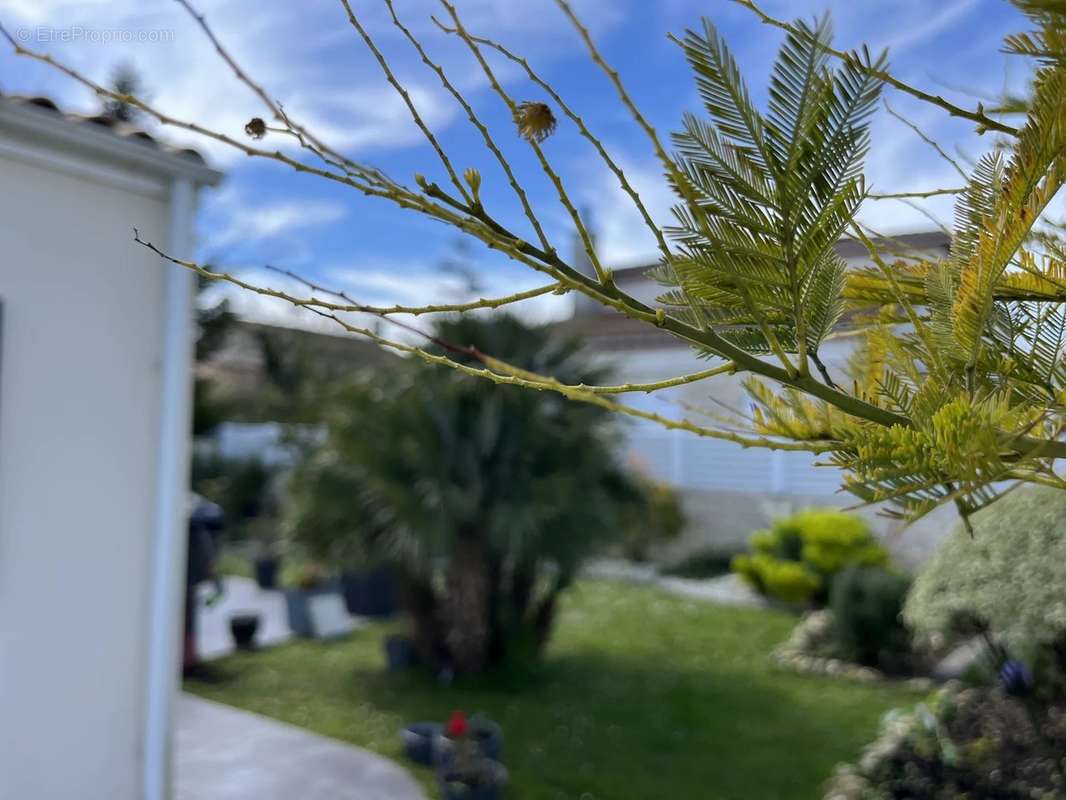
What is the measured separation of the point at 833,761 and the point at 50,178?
4933 millimetres

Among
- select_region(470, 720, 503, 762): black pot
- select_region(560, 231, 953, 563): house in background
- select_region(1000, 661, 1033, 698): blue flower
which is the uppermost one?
select_region(560, 231, 953, 563): house in background

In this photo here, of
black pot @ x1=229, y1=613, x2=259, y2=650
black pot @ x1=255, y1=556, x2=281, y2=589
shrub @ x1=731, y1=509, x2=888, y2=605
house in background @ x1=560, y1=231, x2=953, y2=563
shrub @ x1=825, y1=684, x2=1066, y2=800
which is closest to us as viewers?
shrub @ x1=825, y1=684, x2=1066, y2=800

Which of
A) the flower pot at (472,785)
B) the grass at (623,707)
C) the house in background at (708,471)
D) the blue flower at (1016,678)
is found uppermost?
the house in background at (708,471)

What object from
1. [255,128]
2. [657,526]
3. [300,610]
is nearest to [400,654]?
[300,610]

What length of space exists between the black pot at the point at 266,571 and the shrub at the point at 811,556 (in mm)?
5510

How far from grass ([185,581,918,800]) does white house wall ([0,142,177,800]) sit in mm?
1820

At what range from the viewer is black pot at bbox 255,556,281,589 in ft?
33.7

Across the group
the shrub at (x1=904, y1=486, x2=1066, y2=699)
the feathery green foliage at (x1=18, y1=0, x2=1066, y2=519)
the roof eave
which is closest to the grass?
the shrub at (x1=904, y1=486, x2=1066, y2=699)

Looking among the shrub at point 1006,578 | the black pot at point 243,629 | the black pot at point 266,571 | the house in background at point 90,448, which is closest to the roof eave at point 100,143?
the house in background at point 90,448

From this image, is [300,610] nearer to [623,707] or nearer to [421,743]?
[623,707]

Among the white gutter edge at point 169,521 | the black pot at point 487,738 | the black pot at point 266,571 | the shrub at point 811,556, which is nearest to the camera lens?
the white gutter edge at point 169,521

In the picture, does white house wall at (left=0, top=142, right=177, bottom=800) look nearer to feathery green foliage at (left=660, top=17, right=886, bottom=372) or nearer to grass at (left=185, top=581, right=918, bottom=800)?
grass at (left=185, top=581, right=918, bottom=800)

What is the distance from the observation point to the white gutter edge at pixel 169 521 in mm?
3592

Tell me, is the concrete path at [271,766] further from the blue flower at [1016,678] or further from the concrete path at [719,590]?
the concrete path at [719,590]
